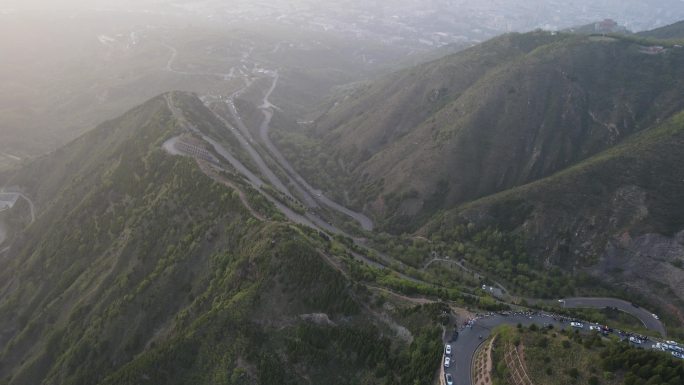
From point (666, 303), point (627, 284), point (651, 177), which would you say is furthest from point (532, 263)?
point (651, 177)

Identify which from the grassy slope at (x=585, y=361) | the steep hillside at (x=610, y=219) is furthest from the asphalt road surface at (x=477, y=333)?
the steep hillside at (x=610, y=219)

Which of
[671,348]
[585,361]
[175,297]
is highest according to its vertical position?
A: [585,361]

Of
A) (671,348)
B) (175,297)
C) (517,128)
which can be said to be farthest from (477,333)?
(517,128)

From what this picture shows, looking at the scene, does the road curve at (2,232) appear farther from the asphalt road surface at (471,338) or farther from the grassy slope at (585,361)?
the grassy slope at (585,361)

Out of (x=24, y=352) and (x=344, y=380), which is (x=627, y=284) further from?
(x=24, y=352)

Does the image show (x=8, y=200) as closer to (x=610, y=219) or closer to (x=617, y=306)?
(x=617, y=306)

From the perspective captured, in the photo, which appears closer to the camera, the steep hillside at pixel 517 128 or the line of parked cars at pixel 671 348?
the line of parked cars at pixel 671 348

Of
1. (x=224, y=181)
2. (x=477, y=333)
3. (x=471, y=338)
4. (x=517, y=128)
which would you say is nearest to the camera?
(x=471, y=338)
